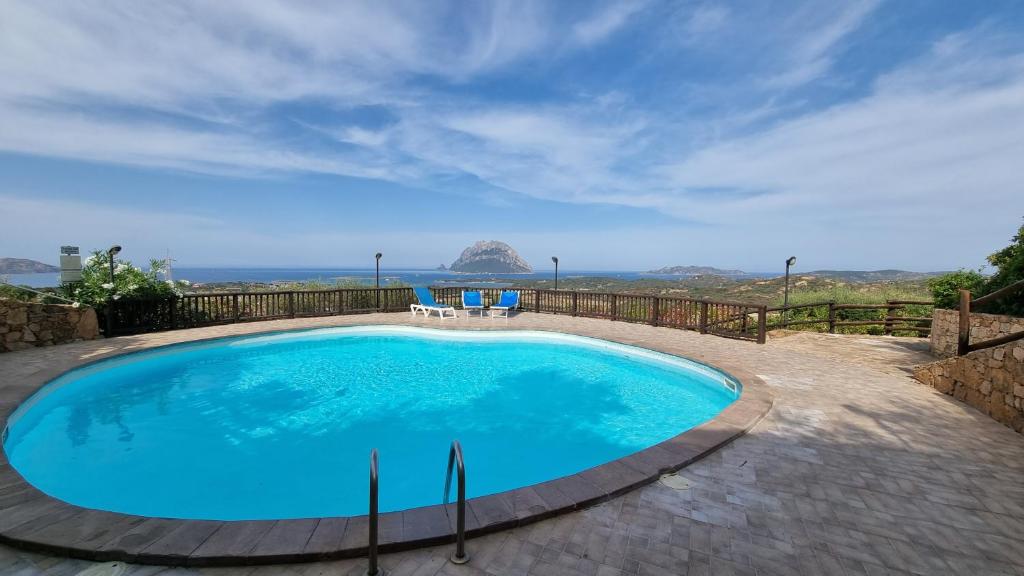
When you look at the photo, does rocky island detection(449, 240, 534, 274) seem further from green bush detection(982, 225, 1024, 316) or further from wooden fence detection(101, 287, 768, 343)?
green bush detection(982, 225, 1024, 316)

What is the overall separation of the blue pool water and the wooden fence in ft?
6.27

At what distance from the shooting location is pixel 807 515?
2293 mm

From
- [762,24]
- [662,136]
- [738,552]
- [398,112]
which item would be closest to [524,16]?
[762,24]

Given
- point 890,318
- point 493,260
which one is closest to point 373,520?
point 890,318

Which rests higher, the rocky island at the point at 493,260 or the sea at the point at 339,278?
the rocky island at the point at 493,260

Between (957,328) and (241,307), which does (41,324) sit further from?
(957,328)

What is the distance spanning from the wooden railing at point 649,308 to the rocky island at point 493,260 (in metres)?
118

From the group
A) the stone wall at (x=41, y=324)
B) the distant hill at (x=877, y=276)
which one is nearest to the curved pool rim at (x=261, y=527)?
the stone wall at (x=41, y=324)

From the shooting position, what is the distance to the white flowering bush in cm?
752

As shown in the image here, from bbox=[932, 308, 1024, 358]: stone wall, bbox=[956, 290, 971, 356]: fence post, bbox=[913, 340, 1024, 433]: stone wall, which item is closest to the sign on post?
bbox=[913, 340, 1024, 433]: stone wall

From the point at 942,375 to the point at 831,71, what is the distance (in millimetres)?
7972

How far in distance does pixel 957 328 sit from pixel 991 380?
277cm

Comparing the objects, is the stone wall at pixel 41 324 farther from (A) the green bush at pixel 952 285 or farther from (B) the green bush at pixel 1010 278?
(A) the green bush at pixel 952 285

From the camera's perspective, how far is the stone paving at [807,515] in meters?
1.84
